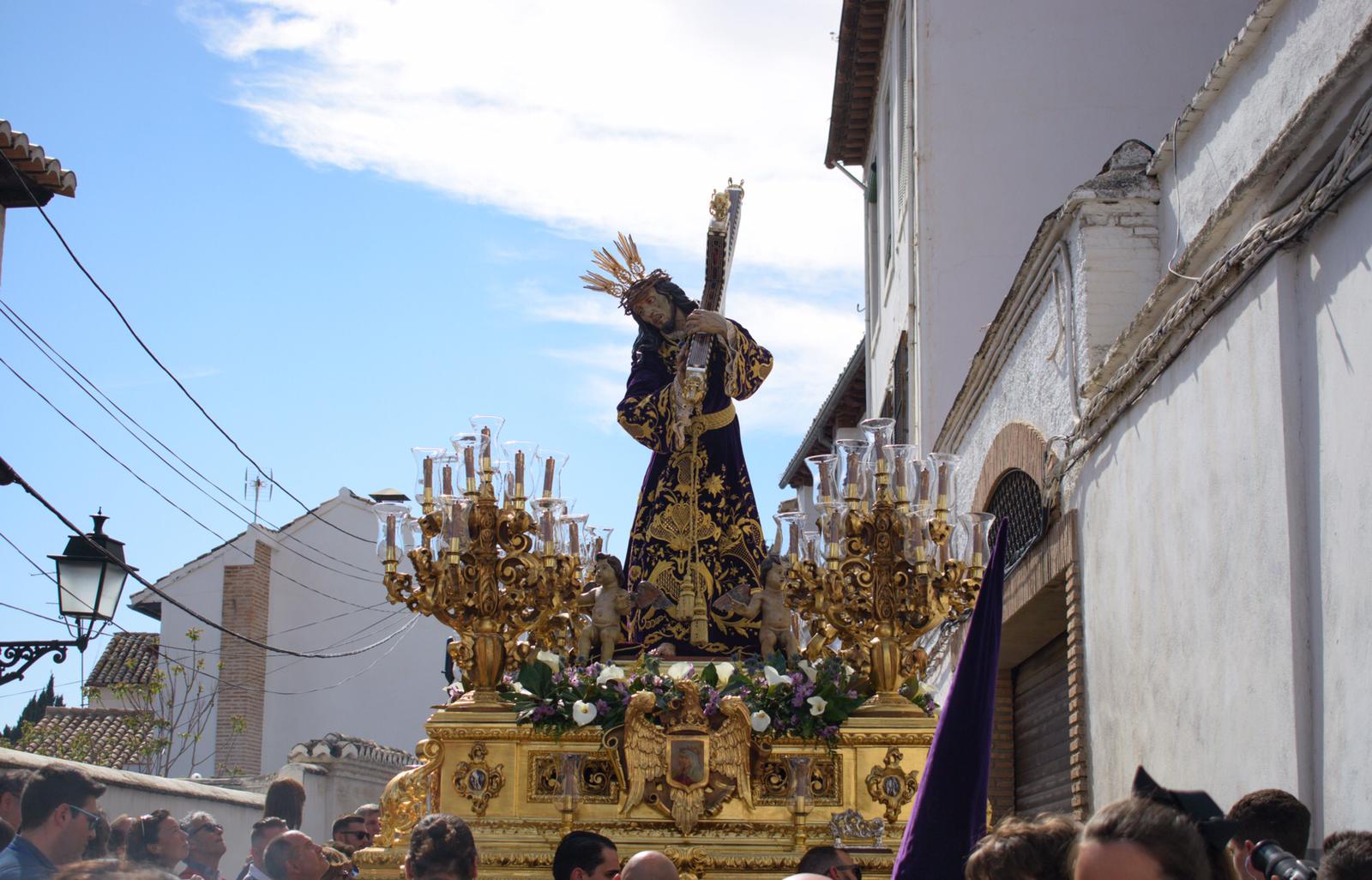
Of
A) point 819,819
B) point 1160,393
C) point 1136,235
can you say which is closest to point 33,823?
point 819,819

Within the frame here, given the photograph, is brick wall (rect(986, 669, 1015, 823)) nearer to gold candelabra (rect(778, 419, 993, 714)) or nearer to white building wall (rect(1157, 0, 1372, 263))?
white building wall (rect(1157, 0, 1372, 263))

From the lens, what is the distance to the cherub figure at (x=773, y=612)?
7.66 metres

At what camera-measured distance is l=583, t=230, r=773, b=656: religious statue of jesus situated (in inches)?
308

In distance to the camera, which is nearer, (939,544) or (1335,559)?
(1335,559)

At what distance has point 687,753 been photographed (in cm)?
669

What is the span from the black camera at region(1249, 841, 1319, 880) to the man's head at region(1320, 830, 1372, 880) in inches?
7.0

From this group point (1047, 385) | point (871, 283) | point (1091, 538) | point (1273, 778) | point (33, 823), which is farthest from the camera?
point (871, 283)

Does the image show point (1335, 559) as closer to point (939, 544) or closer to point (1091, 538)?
point (939, 544)

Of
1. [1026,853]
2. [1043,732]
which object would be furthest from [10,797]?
[1043,732]

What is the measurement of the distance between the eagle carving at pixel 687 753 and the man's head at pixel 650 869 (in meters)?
2.09

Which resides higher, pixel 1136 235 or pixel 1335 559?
pixel 1136 235

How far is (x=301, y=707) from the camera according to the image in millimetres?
28984

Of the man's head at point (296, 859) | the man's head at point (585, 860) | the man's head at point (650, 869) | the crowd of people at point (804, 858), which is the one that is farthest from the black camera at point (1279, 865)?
the man's head at point (296, 859)

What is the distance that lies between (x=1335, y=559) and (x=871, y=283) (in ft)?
49.7
